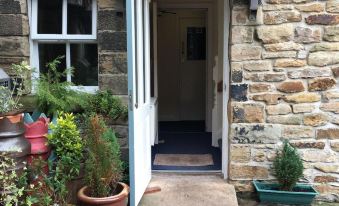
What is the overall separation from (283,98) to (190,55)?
3.05 meters

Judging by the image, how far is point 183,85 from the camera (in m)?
6.62

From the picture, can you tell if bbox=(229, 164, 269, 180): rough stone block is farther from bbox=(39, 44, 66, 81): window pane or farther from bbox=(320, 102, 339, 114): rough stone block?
bbox=(39, 44, 66, 81): window pane

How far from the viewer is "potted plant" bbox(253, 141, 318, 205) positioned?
354cm

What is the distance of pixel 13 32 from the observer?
3.74 m

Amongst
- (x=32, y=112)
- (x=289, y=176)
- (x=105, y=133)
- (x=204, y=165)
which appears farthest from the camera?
(x=204, y=165)

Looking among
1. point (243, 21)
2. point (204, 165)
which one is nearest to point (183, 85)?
point (204, 165)

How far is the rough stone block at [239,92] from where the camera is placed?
3676 millimetres

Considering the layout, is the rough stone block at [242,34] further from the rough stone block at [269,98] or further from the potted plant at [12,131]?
the potted plant at [12,131]

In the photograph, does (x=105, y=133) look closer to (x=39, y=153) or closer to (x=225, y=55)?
(x=39, y=153)

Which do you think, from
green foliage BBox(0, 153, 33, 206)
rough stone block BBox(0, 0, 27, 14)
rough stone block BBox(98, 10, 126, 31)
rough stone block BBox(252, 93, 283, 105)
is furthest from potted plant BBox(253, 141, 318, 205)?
rough stone block BBox(0, 0, 27, 14)

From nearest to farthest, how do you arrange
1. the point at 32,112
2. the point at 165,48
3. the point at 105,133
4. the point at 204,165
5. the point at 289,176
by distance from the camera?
the point at 105,133 < the point at 289,176 < the point at 32,112 < the point at 204,165 < the point at 165,48

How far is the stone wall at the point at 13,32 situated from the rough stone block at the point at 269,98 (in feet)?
7.75

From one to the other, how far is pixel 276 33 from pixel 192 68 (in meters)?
3.03

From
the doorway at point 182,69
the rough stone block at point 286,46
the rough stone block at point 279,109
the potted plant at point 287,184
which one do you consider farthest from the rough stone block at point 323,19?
the doorway at point 182,69
